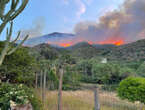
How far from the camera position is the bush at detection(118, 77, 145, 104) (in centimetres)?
412

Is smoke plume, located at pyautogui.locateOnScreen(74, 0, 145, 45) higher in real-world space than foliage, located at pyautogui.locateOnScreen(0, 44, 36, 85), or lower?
higher

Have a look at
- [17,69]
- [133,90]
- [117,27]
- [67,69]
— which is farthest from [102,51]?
[17,69]

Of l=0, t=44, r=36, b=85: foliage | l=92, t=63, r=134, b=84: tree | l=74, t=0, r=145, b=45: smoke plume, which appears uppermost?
l=74, t=0, r=145, b=45: smoke plume

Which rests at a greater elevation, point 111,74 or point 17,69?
point 17,69

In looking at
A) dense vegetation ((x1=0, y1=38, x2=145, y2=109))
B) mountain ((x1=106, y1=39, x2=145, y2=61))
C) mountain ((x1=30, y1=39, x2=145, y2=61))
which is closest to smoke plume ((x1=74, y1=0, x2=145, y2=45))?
mountain ((x1=106, y1=39, x2=145, y2=61))

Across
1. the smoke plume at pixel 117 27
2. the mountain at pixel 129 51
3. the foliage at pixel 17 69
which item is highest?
the smoke plume at pixel 117 27

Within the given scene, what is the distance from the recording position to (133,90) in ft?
14.1

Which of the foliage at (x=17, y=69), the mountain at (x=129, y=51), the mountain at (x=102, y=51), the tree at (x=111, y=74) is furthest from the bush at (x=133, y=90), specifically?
the mountain at (x=129, y=51)

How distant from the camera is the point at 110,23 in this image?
20.2 m

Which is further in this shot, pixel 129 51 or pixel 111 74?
pixel 129 51

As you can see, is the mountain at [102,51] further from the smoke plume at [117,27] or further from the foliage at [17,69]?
the foliage at [17,69]

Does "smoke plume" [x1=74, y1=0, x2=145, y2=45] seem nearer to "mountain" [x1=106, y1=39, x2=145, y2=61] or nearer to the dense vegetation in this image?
"mountain" [x1=106, y1=39, x2=145, y2=61]

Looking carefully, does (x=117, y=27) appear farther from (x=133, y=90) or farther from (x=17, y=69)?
(x=17, y=69)

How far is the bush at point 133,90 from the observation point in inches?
162
